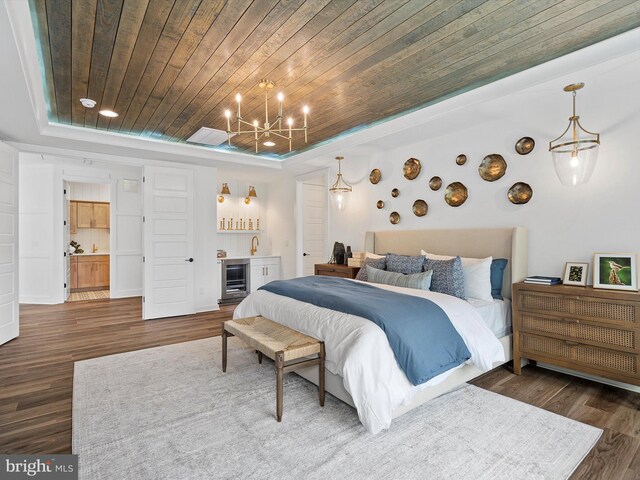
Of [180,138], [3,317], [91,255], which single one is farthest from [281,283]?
[91,255]

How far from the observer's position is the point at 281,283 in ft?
12.1

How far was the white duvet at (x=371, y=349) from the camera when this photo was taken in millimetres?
2150

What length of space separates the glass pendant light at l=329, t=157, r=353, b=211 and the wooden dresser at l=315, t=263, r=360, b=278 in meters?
1.05

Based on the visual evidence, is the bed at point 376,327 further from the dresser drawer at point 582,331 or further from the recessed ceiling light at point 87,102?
the recessed ceiling light at point 87,102

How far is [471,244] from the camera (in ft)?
12.6

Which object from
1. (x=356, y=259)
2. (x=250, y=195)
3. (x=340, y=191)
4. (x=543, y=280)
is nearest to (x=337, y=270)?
(x=356, y=259)

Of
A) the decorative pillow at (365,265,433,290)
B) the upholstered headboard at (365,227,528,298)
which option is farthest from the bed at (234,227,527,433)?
the decorative pillow at (365,265,433,290)

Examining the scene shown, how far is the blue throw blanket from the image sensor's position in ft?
7.47

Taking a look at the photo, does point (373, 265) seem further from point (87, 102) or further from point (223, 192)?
point (223, 192)

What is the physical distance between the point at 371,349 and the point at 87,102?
12.0 feet

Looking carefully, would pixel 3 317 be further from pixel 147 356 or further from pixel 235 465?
pixel 235 465

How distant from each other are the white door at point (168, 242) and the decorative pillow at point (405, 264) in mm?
3468

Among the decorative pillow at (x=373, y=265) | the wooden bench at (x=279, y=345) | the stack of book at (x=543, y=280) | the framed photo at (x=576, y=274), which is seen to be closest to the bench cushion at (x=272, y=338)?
the wooden bench at (x=279, y=345)

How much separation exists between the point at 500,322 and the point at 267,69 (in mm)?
3159
